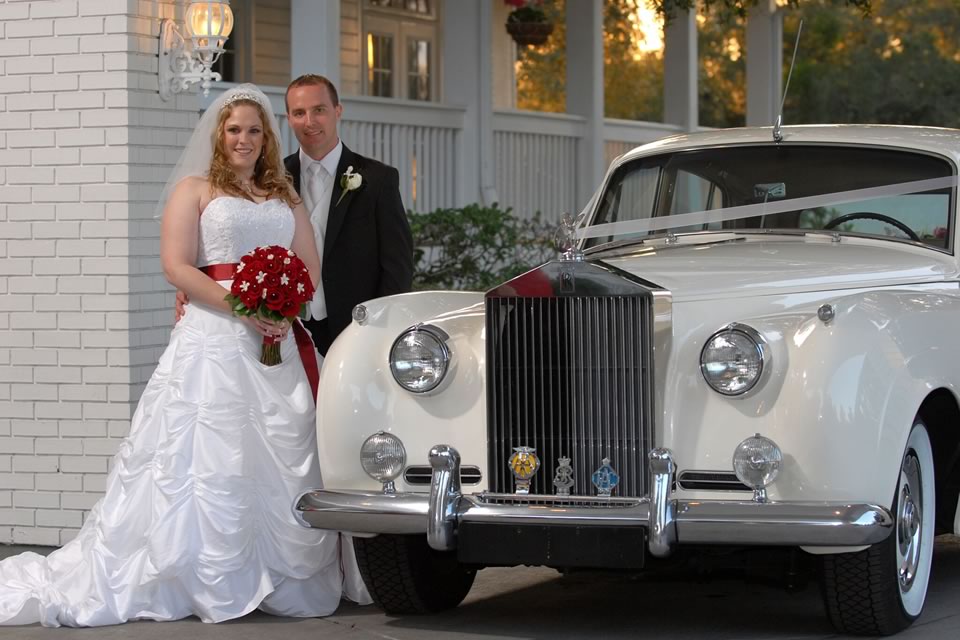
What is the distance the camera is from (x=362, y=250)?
662cm

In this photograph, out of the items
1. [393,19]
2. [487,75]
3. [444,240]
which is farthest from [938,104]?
[444,240]

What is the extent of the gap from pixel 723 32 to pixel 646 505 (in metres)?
38.8

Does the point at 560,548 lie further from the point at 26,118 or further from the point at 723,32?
the point at 723,32

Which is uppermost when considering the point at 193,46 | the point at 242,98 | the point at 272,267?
the point at 193,46

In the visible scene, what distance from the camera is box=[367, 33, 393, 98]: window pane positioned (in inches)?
715

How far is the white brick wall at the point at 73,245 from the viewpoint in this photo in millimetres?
7211

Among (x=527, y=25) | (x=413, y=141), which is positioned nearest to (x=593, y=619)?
(x=413, y=141)

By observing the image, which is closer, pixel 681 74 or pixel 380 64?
pixel 681 74

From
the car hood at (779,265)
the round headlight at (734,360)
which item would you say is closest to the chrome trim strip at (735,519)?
the round headlight at (734,360)

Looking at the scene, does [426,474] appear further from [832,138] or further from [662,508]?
[832,138]

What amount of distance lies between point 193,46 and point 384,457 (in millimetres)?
3002

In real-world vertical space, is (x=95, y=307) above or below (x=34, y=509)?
above

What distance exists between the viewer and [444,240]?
11.1 m

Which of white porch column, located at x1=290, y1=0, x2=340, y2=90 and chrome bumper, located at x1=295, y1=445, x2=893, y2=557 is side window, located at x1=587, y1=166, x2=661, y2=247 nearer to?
chrome bumper, located at x1=295, y1=445, x2=893, y2=557
